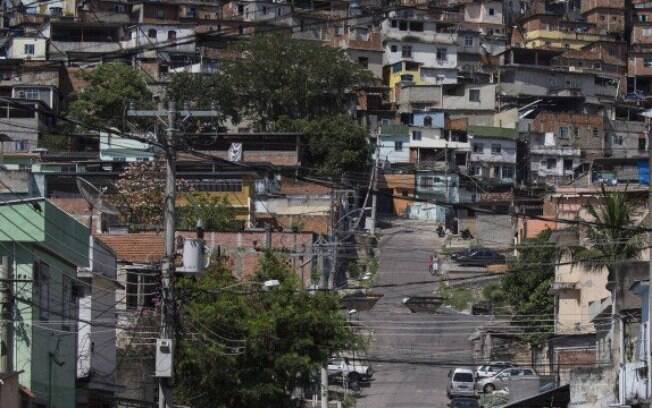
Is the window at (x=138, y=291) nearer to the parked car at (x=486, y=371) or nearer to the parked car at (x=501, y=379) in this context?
the parked car at (x=501, y=379)

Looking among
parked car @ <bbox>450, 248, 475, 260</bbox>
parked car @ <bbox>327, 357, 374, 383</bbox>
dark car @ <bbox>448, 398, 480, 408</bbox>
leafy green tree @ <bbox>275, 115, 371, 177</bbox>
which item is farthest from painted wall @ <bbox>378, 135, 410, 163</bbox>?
dark car @ <bbox>448, 398, 480, 408</bbox>

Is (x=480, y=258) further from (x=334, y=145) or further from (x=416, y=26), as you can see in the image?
(x=416, y=26)

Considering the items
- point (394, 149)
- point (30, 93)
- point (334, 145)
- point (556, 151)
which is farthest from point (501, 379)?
point (556, 151)

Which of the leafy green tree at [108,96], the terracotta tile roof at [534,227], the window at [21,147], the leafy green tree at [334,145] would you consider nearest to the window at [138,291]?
the terracotta tile roof at [534,227]

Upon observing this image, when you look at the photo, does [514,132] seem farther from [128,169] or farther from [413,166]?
[128,169]

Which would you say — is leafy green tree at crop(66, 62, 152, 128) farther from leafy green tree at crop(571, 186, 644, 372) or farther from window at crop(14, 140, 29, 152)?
leafy green tree at crop(571, 186, 644, 372)

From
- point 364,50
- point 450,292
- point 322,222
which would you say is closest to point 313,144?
point 322,222

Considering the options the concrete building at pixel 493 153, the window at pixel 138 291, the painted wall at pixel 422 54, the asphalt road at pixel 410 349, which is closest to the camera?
the window at pixel 138 291
